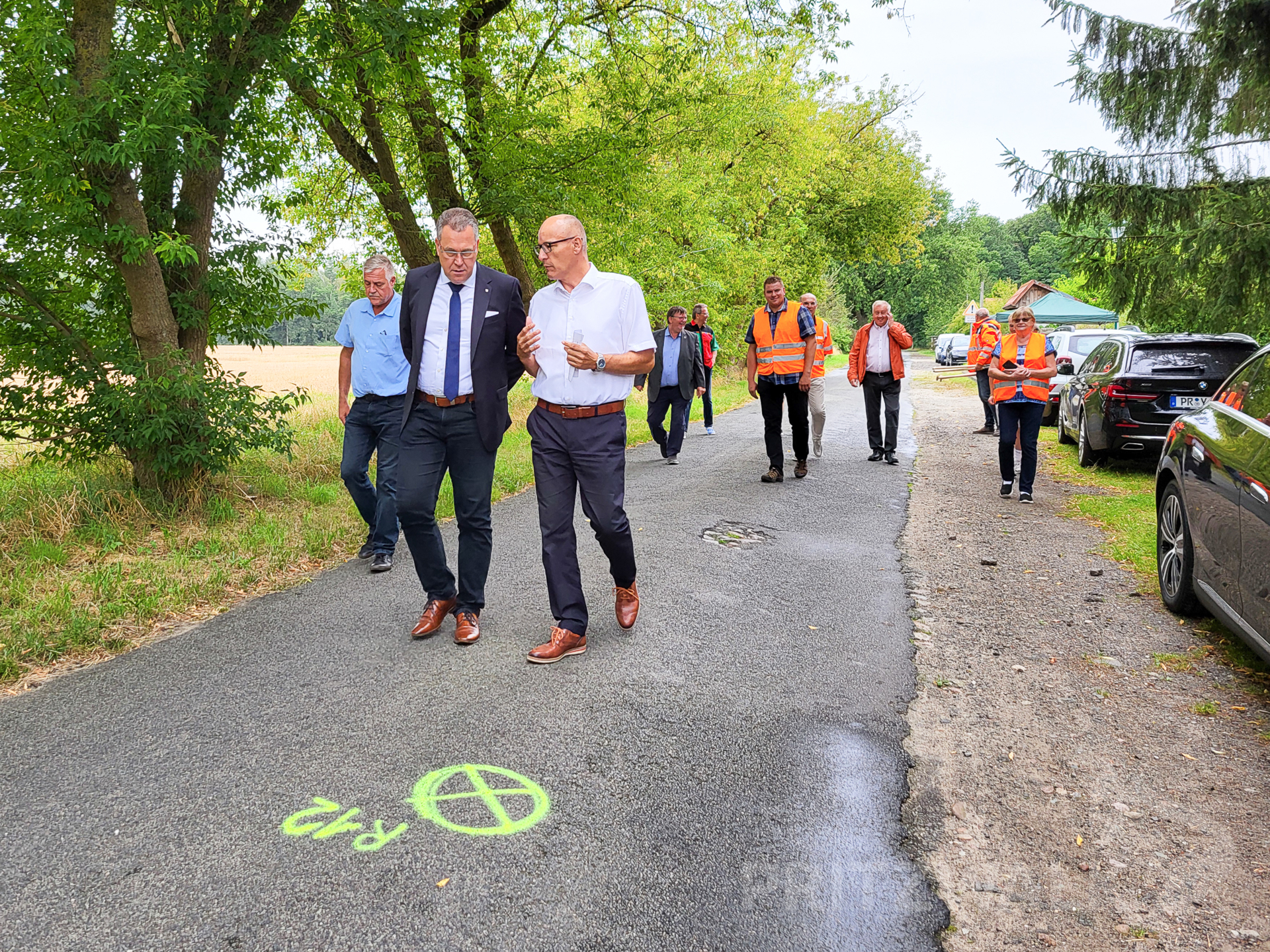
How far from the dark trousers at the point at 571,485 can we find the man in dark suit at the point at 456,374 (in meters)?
0.27

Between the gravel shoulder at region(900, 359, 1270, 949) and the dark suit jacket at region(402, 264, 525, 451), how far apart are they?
2486mm

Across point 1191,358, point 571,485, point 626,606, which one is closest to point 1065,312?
point 1191,358

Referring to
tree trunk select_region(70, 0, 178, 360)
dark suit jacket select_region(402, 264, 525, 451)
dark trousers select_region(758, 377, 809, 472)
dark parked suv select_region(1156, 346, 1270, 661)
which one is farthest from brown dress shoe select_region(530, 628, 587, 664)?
dark trousers select_region(758, 377, 809, 472)

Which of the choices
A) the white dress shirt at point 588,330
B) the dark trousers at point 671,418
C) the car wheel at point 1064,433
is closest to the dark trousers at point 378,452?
the white dress shirt at point 588,330

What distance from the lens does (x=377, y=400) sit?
6.33 m

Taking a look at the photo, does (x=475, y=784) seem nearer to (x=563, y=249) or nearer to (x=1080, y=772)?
(x=1080, y=772)

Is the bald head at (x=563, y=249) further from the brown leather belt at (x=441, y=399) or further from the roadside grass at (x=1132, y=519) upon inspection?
the roadside grass at (x=1132, y=519)

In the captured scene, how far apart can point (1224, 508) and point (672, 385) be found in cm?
787

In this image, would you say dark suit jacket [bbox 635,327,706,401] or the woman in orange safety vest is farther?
dark suit jacket [bbox 635,327,706,401]

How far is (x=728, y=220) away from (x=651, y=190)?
11969 mm

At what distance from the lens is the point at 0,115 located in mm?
6414

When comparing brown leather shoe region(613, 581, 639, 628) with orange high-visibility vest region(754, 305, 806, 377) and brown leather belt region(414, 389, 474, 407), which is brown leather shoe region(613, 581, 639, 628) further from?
orange high-visibility vest region(754, 305, 806, 377)

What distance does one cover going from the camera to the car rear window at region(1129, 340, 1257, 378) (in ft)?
31.6

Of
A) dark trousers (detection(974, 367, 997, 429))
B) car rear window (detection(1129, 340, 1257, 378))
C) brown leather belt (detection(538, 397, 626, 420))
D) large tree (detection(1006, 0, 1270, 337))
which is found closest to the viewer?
brown leather belt (detection(538, 397, 626, 420))
